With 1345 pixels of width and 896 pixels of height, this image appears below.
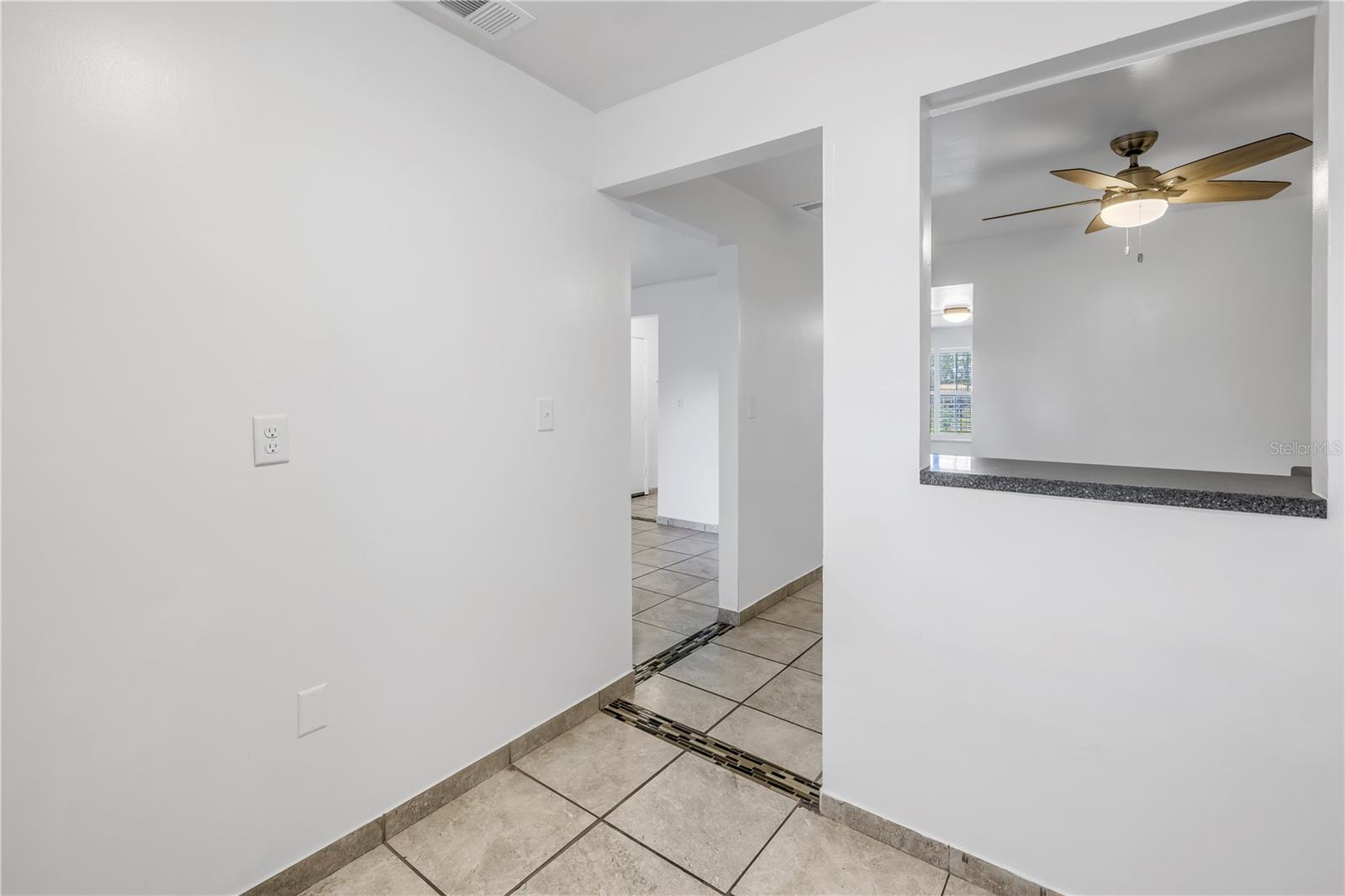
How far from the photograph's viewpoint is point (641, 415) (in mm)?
8078

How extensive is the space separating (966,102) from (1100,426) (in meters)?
3.61

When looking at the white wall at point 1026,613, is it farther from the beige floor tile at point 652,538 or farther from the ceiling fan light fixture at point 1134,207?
the beige floor tile at point 652,538

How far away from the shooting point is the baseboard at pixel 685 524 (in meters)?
6.07

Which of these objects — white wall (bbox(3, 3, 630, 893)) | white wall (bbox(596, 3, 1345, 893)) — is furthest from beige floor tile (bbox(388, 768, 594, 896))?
white wall (bbox(596, 3, 1345, 893))

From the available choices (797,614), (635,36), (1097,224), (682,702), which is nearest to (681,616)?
(797,614)

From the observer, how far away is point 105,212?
49.9 inches

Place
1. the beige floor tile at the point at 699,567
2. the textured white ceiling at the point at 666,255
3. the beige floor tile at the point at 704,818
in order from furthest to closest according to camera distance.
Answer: the beige floor tile at the point at 699,567 → the textured white ceiling at the point at 666,255 → the beige floor tile at the point at 704,818

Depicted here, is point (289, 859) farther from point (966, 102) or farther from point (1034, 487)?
point (966, 102)

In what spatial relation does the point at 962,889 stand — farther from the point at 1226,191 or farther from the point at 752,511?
the point at 1226,191

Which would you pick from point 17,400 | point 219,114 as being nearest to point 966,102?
point 219,114

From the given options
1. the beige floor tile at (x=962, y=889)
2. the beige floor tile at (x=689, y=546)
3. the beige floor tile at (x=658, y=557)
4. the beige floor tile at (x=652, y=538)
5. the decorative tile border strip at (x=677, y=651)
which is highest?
the beige floor tile at (x=652, y=538)

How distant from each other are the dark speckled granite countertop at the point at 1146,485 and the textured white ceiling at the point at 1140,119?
119cm

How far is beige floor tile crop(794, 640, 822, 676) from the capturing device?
2938mm

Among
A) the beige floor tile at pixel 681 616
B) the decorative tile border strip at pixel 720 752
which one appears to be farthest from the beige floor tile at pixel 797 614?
the decorative tile border strip at pixel 720 752
